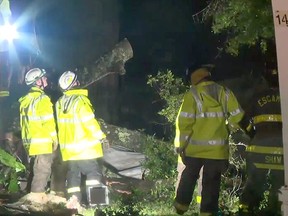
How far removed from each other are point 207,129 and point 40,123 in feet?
8.89

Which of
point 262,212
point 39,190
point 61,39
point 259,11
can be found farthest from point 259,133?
point 61,39

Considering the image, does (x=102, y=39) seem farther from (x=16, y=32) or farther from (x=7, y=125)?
(x=7, y=125)

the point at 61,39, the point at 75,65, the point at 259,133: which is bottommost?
the point at 259,133

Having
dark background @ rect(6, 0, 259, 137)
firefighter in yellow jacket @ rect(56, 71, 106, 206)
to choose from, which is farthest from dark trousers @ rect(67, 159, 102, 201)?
dark background @ rect(6, 0, 259, 137)

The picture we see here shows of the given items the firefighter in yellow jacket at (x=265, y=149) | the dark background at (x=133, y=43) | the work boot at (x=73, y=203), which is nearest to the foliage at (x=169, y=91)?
the dark background at (x=133, y=43)

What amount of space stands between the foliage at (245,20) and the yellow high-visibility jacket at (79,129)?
2190 mm

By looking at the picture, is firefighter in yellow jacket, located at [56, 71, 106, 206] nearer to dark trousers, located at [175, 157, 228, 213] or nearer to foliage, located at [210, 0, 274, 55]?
dark trousers, located at [175, 157, 228, 213]

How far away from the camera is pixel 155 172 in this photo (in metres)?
8.19

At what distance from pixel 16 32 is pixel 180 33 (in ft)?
17.5

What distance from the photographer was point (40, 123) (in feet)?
25.7

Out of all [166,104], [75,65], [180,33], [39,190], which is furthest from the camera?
[180,33]

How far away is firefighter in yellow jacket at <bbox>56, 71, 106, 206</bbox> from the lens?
7609 millimetres

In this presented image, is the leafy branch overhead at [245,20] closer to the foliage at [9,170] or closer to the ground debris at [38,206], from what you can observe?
the ground debris at [38,206]

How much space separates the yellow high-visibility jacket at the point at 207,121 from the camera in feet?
21.0
